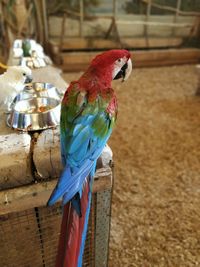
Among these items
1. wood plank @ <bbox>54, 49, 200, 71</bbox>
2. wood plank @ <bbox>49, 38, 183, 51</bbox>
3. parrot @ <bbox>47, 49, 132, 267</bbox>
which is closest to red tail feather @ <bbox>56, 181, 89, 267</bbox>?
parrot @ <bbox>47, 49, 132, 267</bbox>

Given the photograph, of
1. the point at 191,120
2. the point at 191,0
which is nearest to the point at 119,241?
the point at 191,120

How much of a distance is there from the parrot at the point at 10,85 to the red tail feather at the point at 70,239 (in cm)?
51

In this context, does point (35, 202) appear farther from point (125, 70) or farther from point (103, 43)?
point (103, 43)

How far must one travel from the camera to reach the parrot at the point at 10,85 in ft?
2.96

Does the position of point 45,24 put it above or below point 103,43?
above

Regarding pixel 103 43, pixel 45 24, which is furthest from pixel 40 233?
pixel 103 43

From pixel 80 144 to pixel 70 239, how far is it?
8.1 inches

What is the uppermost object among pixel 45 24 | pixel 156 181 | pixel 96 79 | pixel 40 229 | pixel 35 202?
pixel 96 79

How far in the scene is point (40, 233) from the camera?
2.48ft

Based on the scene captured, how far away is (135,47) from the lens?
3.90 m

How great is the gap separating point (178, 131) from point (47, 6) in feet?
9.41

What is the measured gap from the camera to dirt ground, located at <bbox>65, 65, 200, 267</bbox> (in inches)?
41.9

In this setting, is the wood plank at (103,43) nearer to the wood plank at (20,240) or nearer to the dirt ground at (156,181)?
the dirt ground at (156,181)

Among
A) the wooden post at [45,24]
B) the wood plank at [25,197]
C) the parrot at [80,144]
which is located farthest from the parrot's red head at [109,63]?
the wooden post at [45,24]
